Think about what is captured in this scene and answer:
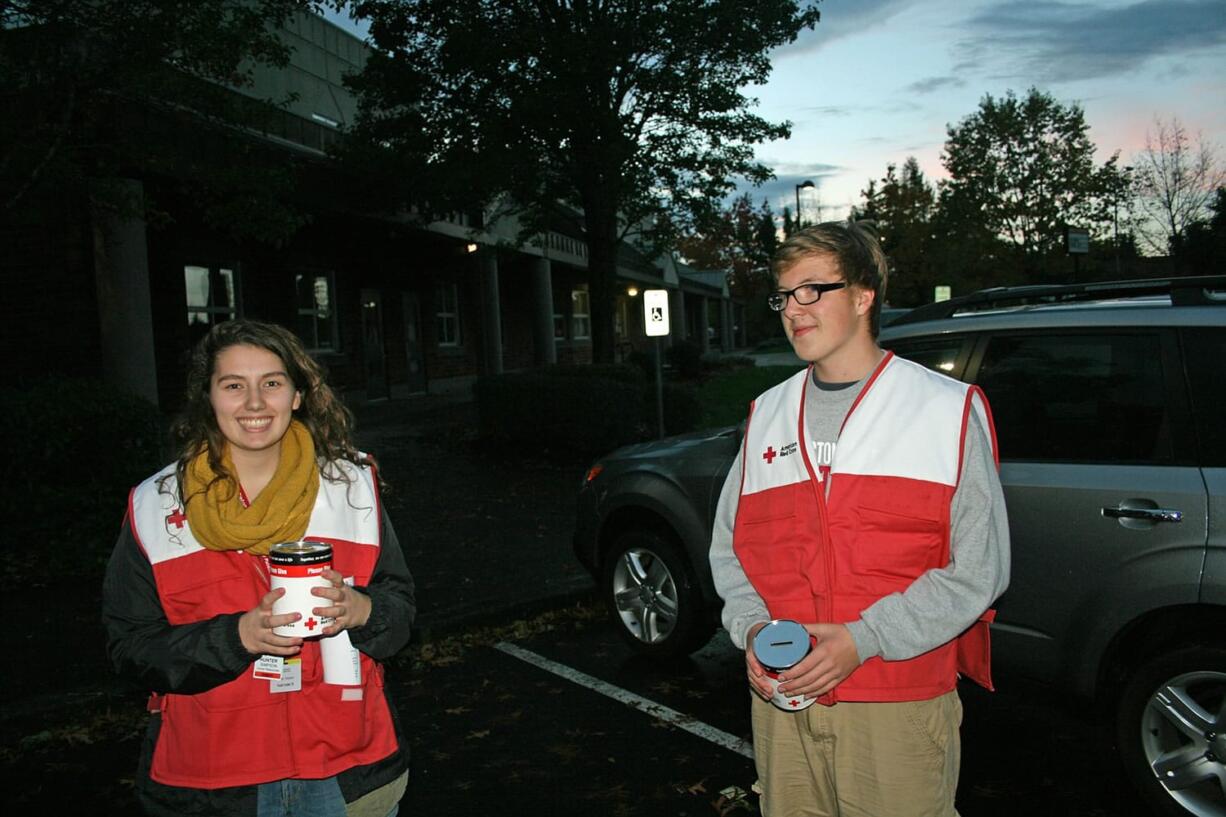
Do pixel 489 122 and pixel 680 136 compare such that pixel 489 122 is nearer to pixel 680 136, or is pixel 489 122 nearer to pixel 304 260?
pixel 680 136

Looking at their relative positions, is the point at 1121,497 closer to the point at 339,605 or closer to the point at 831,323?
the point at 831,323

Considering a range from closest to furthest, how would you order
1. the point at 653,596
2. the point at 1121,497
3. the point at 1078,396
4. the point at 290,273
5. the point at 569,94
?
1. the point at 1121,497
2. the point at 1078,396
3. the point at 653,596
4. the point at 569,94
5. the point at 290,273

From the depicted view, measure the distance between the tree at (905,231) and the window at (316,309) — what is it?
128 feet

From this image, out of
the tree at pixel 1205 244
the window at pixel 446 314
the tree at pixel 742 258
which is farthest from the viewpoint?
the tree at pixel 742 258

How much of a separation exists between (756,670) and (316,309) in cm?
1838

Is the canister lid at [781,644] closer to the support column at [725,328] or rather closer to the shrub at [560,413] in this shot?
the shrub at [560,413]

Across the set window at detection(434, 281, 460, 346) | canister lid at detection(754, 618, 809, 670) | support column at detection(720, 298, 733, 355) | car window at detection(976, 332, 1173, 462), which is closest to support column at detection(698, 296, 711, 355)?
support column at detection(720, 298, 733, 355)

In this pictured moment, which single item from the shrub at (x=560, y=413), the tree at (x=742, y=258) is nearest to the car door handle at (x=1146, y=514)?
the shrub at (x=560, y=413)

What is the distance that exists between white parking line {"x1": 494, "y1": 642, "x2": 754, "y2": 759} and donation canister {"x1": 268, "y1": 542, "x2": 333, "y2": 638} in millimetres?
2837

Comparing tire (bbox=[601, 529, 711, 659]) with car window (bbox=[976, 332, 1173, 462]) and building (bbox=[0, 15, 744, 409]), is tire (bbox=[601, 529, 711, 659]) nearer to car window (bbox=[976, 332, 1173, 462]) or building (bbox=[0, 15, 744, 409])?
car window (bbox=[976, 332, 1173, 462])

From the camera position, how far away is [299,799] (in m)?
2.14

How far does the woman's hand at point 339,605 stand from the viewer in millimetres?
1902

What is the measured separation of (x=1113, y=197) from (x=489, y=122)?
4577 centimetres

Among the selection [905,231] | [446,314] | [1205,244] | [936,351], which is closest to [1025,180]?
[905,231]
